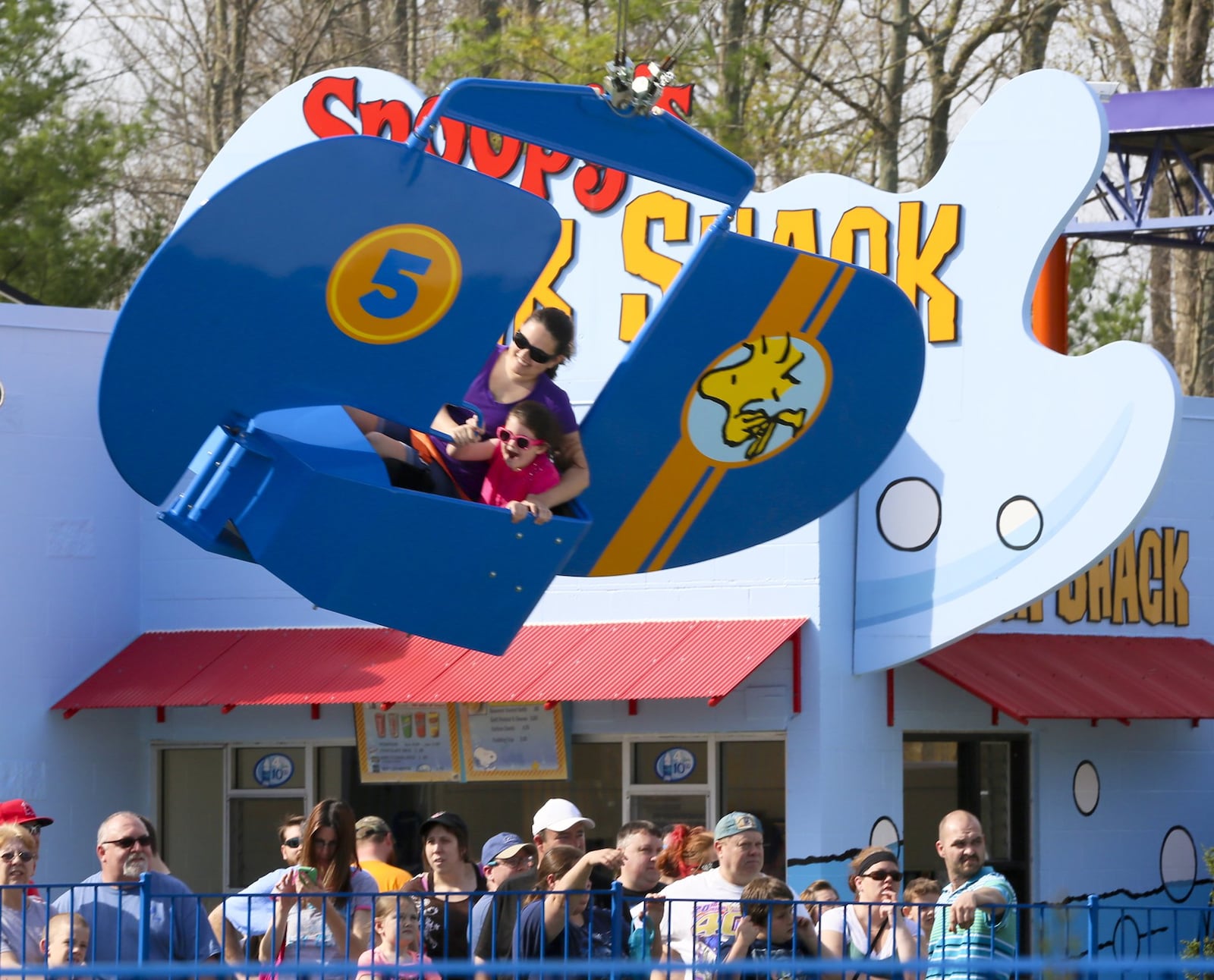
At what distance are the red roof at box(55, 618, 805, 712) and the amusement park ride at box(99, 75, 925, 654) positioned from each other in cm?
533

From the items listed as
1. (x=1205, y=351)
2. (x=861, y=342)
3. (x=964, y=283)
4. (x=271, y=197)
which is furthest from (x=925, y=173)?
(x=271, y=197)

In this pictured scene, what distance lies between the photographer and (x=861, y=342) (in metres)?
6.80

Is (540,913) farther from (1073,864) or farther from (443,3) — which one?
(443,3)

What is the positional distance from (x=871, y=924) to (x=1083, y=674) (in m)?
5.71

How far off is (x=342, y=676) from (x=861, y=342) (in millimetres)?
7325

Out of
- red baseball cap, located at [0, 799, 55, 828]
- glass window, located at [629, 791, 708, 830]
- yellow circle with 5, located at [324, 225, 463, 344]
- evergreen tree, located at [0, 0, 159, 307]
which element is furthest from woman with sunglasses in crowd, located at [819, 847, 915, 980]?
evergreen tree, located at [0, 0, 159, 307]

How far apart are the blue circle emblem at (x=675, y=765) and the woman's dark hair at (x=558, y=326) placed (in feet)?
22.9

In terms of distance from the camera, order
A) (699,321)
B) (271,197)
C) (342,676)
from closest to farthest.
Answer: (271,197)
(699,321)
(342,676)

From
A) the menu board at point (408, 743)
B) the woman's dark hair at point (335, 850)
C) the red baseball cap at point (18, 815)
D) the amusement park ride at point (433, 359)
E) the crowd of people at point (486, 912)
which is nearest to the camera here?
the amusement park ride at point (433, 359)

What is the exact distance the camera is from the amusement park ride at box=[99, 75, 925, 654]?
5.62 meters

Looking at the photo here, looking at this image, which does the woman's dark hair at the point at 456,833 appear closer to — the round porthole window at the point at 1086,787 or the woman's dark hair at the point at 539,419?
the woman's dark hair at the point at 539,419

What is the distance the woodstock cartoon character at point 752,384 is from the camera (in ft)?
21.9

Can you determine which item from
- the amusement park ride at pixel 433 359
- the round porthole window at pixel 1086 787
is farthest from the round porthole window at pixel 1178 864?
the amusement park ride at pixel 433 359

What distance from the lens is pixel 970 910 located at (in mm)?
7121
